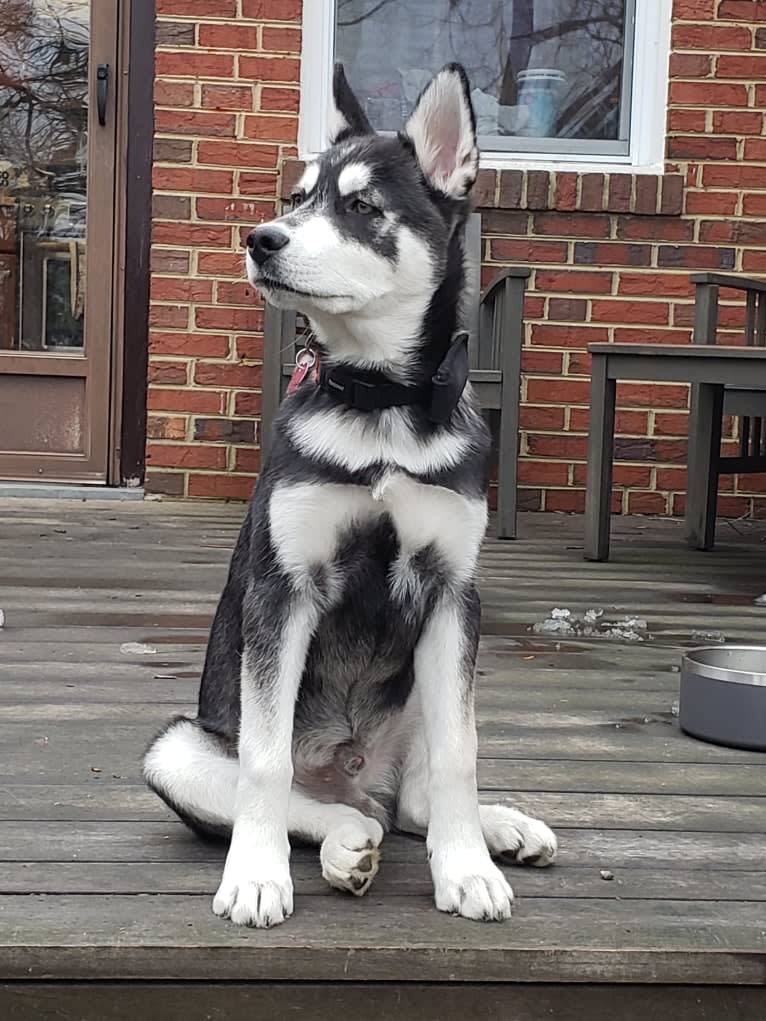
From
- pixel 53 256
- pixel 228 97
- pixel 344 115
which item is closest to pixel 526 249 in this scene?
pixel 228 97

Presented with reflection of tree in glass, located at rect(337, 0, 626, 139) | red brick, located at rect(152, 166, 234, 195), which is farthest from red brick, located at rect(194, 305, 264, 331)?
reflection of tree in glass, located at rect(337, 0, 626, 139)

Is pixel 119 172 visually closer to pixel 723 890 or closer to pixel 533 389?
pixel 533 389

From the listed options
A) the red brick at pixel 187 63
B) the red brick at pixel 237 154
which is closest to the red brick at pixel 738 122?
the red brick at pixel 237 154

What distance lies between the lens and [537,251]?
607 cm

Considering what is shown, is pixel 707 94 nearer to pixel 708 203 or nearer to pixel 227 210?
pixel 708 203

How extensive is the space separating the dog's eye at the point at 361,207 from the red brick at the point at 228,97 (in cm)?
428

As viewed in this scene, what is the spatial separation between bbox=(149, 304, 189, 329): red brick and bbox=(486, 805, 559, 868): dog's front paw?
4385 millimetres

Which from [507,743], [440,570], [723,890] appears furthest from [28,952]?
[507,743]

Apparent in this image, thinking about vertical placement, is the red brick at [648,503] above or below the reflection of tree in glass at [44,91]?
below

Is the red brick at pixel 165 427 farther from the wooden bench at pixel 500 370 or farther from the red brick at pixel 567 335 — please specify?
the red brick at pixel 567 335

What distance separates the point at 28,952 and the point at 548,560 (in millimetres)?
3488

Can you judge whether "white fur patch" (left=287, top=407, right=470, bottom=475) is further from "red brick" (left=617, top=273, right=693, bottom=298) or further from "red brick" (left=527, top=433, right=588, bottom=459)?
"red brick" (left=617, top=273, right=693, bottom=298)

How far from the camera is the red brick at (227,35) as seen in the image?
5.89 metres

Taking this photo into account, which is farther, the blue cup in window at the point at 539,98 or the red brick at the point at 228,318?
the blue cup in window at the point at 539,98
